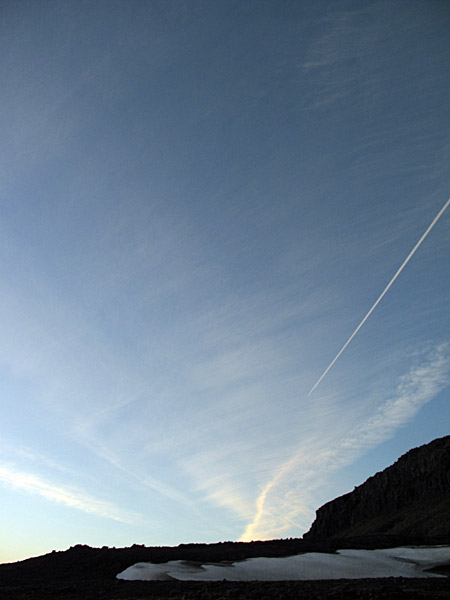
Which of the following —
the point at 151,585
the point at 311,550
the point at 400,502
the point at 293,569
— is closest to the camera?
the point at 151,585

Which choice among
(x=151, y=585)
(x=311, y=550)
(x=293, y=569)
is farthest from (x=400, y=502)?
(x=151, y=585)

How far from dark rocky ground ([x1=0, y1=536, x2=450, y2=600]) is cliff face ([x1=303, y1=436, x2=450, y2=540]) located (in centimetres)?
3175

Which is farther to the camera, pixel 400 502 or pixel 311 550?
pixel 400 502

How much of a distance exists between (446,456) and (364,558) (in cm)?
6242

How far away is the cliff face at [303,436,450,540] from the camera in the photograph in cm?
6911

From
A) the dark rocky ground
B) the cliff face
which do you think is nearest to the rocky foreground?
the dark rocky ground

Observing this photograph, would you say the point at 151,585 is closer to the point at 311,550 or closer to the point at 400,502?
the point at 311,550

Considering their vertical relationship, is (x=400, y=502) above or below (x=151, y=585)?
above

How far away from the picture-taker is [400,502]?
85.0 m

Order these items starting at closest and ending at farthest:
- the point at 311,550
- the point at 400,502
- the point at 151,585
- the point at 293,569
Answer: the point at 151,585 → the point at 293,569 → the point at 311,550 → the point at 400,502

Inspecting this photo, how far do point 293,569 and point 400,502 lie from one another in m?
69.8

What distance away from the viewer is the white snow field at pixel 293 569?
25328 mm

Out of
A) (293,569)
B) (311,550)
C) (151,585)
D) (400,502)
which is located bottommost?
(293,569)

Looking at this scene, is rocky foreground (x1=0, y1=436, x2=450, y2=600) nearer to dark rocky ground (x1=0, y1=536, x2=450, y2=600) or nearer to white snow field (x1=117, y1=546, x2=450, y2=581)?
dark rocky ground (x1=0, y1=536, x2=450, y2=600)
